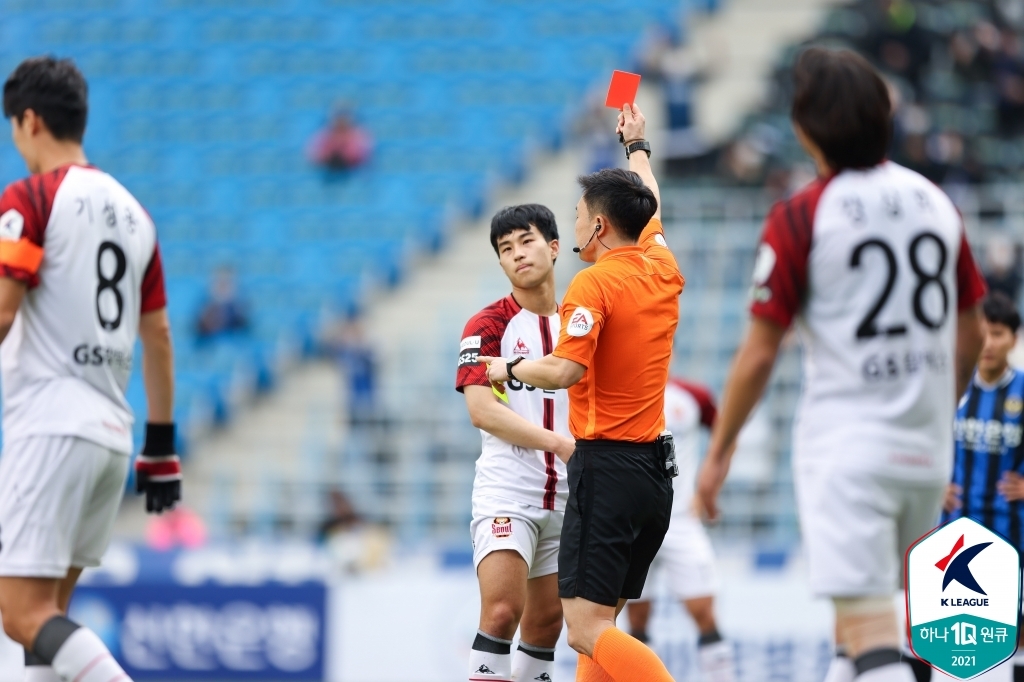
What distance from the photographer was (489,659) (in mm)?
5938

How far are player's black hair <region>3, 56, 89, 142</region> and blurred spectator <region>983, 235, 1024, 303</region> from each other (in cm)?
987

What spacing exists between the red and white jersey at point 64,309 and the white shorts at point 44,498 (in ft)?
0.20

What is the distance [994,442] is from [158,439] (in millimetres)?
4491

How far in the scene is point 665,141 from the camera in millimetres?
17875

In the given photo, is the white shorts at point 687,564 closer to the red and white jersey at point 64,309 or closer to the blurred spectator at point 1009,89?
the red and white jersey at point 64,309

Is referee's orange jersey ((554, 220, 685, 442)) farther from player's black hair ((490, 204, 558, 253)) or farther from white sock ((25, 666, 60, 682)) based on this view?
white sock ((25, 666, 60, 682))

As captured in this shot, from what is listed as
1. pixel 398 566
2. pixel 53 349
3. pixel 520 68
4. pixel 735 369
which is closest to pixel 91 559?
pixel 53 349

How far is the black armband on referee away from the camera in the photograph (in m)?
5.85

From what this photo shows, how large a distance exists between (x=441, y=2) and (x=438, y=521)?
1037 centimetres

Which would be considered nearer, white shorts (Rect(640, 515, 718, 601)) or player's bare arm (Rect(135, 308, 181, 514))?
player's bare arm (Rect(135, 308, 181, 514))

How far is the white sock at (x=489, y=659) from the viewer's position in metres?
5.94

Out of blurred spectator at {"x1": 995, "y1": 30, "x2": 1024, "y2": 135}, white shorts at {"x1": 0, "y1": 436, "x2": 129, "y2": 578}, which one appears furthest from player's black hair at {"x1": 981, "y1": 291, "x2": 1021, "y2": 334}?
blurred spectator at {"x1": 995, "y1": 30, "x2": 1024, "y2": 135}

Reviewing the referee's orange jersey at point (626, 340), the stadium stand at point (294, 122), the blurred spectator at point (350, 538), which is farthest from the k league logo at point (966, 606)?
the stadium stand at point (294, 122)

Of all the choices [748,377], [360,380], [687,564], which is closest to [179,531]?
[360,380]
